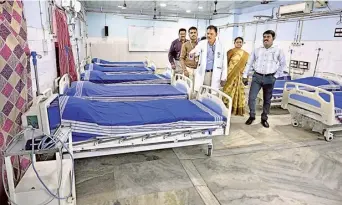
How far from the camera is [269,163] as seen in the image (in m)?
2.72

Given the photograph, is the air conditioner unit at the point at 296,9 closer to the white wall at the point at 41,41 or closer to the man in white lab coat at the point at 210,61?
the man in white lab coat at the point at 210,61

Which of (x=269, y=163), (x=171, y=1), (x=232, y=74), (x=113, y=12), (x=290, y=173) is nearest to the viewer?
(x=290, y=173)

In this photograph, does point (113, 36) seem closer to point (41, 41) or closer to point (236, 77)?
point (236, 77)

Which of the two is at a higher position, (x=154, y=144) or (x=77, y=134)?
(x=77, y=134)

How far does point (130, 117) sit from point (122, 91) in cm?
143

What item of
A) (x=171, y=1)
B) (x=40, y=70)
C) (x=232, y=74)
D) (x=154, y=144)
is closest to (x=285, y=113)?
(x=232, y=74)

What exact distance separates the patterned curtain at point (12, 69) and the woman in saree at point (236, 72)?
3.23 meters

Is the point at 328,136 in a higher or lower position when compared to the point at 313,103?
lower

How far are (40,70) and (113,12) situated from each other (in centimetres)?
790

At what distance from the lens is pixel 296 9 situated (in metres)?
5.53

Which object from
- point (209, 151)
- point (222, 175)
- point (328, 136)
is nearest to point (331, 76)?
point (328, 136)

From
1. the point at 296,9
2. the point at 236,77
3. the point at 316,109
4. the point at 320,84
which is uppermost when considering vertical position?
the point at 296,9

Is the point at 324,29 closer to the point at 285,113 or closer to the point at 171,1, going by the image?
the point at 285,113

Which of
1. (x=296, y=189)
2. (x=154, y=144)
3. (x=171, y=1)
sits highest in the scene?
(x=171, y=1)
